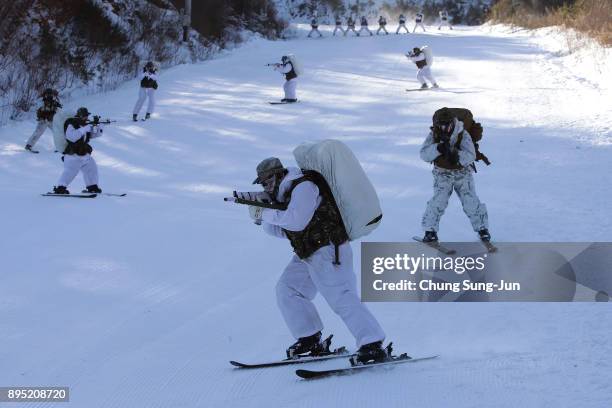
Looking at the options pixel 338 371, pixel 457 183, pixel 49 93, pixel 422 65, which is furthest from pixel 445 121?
pixel 422 65

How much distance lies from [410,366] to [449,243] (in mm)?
3665

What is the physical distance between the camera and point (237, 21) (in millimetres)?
40281

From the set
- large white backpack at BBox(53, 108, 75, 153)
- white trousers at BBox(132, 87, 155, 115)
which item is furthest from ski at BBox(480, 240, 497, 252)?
white trousers at BBox(132, 87, 155, 115)

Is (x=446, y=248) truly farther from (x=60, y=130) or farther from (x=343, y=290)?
(x=60, y=130)

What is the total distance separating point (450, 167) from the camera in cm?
759

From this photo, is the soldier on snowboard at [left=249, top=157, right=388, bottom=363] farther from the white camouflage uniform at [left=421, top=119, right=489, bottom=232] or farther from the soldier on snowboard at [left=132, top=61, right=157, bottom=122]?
the soldier on snowboard at [left=132, top=61, right=157, bottom=122]

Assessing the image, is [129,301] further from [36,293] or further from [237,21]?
[237,21]

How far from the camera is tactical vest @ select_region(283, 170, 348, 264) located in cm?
473

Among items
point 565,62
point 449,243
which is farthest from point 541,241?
point 565,62

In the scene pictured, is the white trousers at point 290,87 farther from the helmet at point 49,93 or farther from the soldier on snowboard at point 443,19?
the soldier on snowboard at point 443,19

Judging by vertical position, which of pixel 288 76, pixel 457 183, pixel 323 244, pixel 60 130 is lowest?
pixel 457 183

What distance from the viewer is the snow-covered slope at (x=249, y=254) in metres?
4.72

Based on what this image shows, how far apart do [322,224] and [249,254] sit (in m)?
3.78

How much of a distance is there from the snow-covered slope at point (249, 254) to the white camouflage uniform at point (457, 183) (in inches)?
28.8
